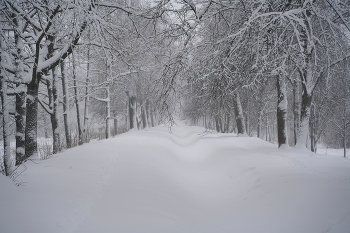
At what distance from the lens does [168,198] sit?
441 centimetres

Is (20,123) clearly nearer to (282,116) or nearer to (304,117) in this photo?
(282,116)

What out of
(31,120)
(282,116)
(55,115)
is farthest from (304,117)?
(55,115)

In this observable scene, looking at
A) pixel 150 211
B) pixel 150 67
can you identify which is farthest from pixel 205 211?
pixel 150 67

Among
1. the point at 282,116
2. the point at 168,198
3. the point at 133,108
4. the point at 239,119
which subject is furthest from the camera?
the point at 133,108

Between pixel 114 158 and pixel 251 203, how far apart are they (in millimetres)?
4279

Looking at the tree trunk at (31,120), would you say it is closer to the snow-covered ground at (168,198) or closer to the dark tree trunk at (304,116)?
the snow-covered ground at (168,198)

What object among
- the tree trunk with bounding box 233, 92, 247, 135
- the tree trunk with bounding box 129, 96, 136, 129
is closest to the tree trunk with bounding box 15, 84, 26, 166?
the tree trunk with bounding box 129, 96, 136, 129

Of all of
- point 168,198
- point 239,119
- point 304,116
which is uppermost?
point 304,116

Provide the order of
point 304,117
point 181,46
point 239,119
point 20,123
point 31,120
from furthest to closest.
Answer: point 239,119 → point 304,117 → point 20,123 → point 31,120 → point 181,46

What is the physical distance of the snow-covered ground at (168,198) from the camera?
9.32 ft

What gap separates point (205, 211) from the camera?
4.85 metres

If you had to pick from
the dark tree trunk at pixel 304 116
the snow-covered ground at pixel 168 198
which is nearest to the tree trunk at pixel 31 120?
the snow-covered ground at pixel 168 198

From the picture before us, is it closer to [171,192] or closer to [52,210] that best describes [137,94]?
[171,192]

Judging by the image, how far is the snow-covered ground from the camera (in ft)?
9.32
